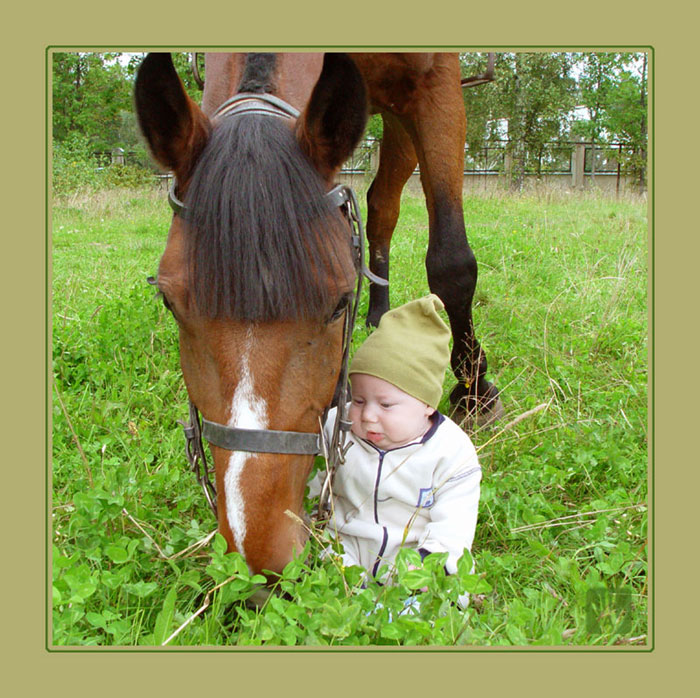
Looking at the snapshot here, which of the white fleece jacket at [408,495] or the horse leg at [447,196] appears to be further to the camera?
the horse leg at [447,196]

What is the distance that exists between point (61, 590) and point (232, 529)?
569mm

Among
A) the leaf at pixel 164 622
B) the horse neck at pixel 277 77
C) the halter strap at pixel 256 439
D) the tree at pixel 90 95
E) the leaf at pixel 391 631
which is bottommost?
the leaf at pixel 164 622

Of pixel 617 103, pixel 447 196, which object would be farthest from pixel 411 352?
pixel 617 103

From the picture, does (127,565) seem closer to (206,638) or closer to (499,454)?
(206,638)

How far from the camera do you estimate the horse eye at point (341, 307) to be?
1.93 m

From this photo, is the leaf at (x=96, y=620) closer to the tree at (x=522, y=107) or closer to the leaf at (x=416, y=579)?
the leaf at (x=416, y=579)

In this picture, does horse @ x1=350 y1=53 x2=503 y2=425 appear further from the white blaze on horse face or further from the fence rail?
the fence rail

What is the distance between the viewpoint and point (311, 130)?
78.7 inches

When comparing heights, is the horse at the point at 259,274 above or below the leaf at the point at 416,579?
above

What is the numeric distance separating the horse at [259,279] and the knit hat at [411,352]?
10.7 inches

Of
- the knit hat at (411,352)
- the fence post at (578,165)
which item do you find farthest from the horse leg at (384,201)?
the fence post at (578,165)

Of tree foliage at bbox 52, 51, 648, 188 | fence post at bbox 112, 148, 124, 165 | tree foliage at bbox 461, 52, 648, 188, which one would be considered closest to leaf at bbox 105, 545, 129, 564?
tree foliage at bbox 52, 51, 648, 188

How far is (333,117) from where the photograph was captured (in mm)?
2004

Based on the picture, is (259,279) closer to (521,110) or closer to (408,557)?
(408,557)
